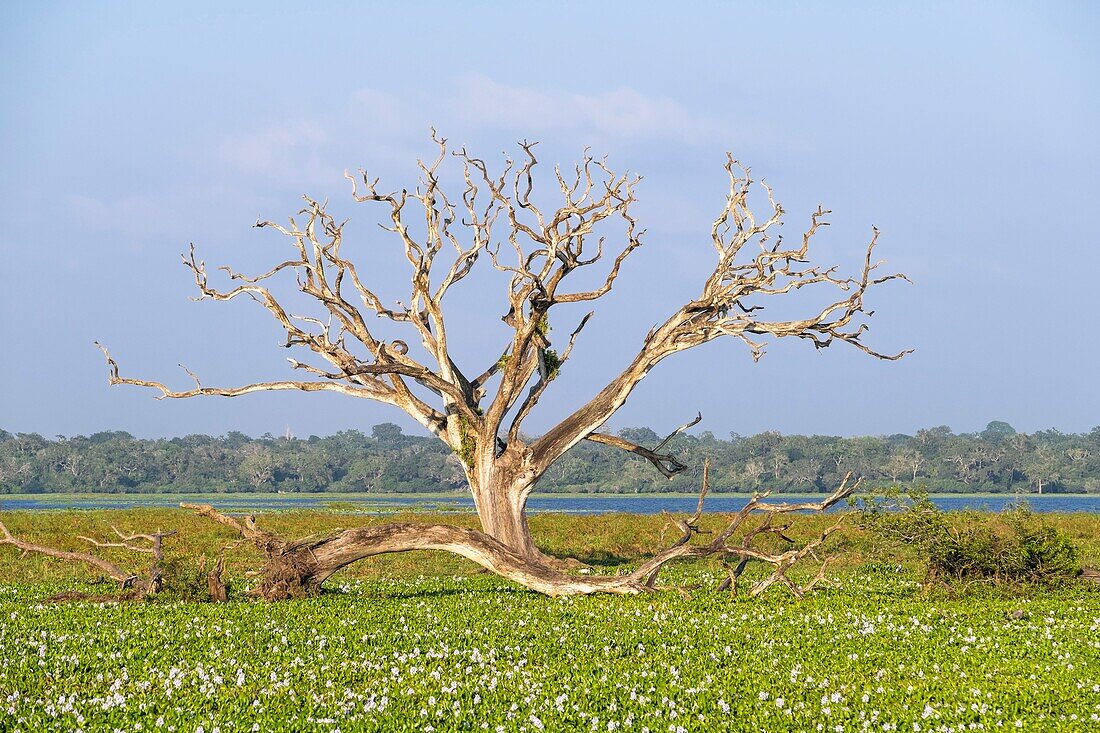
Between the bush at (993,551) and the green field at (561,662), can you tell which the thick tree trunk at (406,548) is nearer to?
the green field at (561,662)

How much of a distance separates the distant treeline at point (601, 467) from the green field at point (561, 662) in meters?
134

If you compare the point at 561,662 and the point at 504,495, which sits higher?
the point at 504,495

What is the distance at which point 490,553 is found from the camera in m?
20.8

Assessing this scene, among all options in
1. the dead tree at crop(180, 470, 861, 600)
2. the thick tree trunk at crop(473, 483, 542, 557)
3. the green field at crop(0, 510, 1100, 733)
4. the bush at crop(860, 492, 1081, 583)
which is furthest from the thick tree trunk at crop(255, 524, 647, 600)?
the bush at crop(860, 492, 1081, 583)

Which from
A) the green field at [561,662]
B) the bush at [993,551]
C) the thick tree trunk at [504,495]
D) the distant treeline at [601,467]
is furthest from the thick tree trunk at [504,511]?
the distant treeline at [601,467]

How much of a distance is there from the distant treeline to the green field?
134310 mm

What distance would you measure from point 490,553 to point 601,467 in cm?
15125

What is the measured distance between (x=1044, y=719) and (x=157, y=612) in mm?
13537

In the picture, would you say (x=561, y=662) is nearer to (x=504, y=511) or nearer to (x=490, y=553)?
(x=490, y=553)

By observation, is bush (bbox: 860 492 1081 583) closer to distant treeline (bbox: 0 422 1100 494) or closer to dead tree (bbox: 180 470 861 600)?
dead tree (bbox: 180 470 861 600)

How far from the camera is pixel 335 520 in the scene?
48000 mm

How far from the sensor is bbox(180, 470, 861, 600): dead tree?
19.3 m

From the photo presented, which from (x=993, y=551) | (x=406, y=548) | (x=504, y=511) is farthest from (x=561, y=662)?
(x=504, y=511)

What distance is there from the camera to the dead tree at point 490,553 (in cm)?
1934
